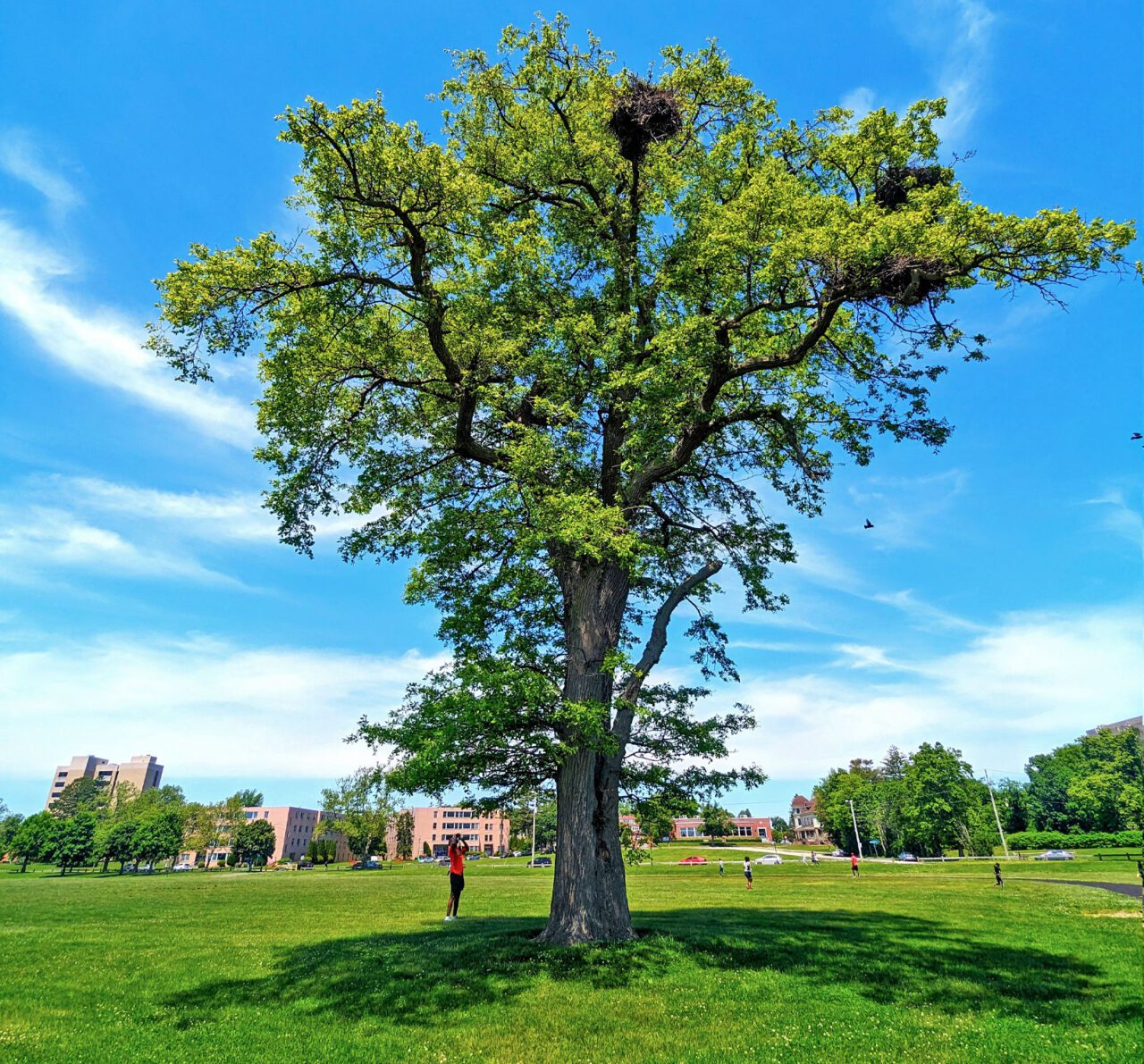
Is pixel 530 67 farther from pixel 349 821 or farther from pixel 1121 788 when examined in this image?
pixel 1121 788

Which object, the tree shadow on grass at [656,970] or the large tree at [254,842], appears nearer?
the tree shadow on grass at [656,970]

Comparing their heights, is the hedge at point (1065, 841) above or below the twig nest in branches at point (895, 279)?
below

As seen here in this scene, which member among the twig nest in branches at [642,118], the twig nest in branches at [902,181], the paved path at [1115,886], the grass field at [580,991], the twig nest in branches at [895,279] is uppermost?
the twig nest in branches at [642,118]

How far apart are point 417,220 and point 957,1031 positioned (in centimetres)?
1403

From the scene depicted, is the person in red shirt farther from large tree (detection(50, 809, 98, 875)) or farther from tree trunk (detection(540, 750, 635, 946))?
large tree (detection(50, 809, 98, 875))

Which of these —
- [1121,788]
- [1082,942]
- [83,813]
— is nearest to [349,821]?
[83,813]

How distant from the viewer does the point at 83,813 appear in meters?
65.8

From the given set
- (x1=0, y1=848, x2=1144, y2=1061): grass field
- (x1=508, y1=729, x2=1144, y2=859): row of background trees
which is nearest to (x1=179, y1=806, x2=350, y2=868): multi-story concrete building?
(x1=508, y1=729, x2=1144, y2=859): row of background trees

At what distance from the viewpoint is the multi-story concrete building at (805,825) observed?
162 meters

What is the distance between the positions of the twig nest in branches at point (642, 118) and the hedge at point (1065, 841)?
317 feet

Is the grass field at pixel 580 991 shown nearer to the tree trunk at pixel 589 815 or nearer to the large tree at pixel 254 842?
the tree trunk at pixel 589 815

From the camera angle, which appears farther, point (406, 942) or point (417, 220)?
point (406, 942)

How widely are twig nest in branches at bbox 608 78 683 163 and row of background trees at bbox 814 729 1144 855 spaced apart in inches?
3296

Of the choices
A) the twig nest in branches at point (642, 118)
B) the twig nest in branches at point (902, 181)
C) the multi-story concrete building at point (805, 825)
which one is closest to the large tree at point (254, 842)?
the twig nest in branches at point (642, 118)
